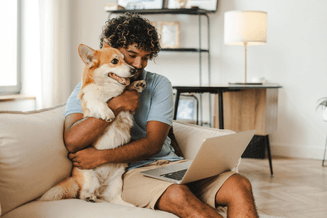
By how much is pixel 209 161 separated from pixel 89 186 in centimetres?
46

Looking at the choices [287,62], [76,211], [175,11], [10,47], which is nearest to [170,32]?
[175,11]

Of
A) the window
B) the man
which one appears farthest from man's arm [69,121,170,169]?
the window

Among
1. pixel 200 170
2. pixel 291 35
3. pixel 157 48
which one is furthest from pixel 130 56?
pixel 291 35

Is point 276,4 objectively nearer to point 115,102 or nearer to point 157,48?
point 157,48

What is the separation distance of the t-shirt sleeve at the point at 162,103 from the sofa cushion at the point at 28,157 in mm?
401

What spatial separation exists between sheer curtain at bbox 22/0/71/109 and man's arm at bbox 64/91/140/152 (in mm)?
2144

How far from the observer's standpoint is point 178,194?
3.82ft

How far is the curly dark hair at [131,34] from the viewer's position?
58.1 inches

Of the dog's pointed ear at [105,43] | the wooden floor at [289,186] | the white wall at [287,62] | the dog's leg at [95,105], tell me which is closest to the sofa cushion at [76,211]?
the dog's leg at [95,105]

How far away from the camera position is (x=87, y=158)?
131 centimetres

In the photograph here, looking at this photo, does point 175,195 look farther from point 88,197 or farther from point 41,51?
point 41,51

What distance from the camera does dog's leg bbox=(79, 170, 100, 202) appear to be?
1261 mm

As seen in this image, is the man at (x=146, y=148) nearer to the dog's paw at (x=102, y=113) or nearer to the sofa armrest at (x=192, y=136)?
the dog's paw at (x=102, y=113)

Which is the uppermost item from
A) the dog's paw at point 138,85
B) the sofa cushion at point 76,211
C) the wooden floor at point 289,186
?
the dog's paw at point 138,85
